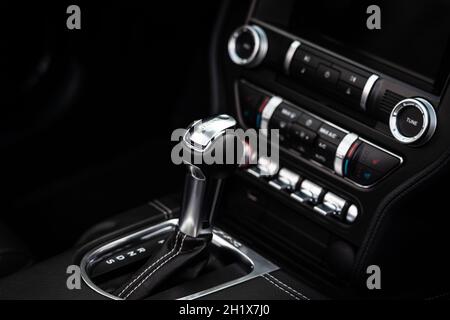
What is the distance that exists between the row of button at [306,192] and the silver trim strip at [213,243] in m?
0.13

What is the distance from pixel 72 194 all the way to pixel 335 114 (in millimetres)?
904

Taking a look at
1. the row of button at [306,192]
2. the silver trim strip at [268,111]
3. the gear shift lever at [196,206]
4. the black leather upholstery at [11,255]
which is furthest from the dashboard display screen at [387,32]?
the black leather upholstery at [11,255]

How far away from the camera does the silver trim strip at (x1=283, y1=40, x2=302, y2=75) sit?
1.38m

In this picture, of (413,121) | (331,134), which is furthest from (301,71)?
(413,121)

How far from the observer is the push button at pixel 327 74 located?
1.31 meters

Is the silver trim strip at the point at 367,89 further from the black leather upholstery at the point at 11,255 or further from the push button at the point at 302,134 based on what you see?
the black leather upholstery at the point at 11,255


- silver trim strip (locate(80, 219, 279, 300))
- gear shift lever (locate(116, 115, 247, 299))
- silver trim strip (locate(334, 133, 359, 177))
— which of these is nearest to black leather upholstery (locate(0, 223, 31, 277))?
silver trim strip (locate(80, 219, 279, 300))

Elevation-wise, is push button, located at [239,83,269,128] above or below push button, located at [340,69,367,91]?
below

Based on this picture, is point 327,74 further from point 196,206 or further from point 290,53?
point 196,206

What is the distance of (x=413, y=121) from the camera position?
1.19 meters

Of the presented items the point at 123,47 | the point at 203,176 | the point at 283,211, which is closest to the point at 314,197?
the point at 283,211

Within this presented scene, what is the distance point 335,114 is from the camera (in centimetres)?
133

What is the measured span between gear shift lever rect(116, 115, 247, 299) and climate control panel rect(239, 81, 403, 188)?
204 millimetres

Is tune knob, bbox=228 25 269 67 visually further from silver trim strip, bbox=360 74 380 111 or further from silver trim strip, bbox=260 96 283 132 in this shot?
silver trim strip, bbox=360 74 380 111
